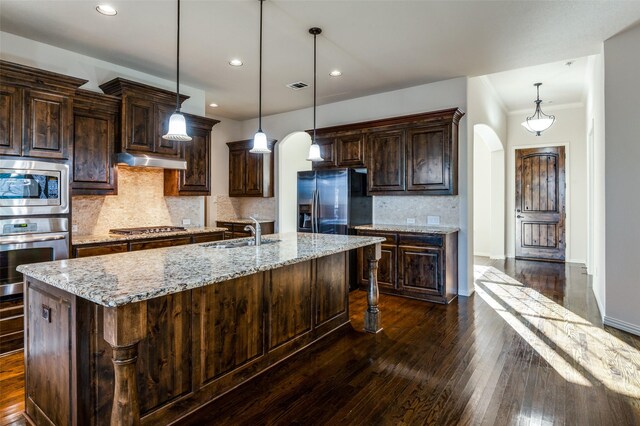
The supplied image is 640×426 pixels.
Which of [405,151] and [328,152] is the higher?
[328,152]

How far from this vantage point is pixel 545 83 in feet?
19.1

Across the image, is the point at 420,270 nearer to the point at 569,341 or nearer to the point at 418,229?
the point at 418,229

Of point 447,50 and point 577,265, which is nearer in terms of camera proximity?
point 447,50

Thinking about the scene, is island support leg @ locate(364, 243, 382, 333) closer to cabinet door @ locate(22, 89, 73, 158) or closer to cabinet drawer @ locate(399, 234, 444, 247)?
cabinet drawer @ locate(399, 234, 444, 247)

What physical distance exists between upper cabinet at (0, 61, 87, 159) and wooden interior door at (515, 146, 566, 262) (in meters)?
8.05

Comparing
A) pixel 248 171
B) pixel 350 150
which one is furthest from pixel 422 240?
pixel 248 171

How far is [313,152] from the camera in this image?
3.68 meters

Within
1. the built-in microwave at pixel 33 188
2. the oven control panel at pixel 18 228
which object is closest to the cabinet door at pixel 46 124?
the built-in microwave at pixel 33 188

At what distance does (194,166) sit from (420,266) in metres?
3.43

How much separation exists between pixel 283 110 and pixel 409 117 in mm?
2641

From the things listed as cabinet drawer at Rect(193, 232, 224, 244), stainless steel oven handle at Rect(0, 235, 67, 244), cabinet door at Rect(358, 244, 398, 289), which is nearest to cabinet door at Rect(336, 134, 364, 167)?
cabinet door at Rect(358, 244, 398, 289)

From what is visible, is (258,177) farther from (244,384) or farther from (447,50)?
(244,384)

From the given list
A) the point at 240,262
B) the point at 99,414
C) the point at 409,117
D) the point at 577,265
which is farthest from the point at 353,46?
the point at 577,265

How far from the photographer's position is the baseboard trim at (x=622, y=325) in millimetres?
3453
